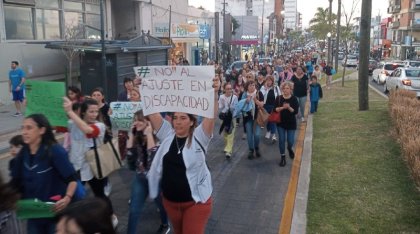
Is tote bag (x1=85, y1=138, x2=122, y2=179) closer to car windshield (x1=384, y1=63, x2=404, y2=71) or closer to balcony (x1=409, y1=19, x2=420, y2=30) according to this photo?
car windshield (x1=384, y1=63, x2=404, y2=71)

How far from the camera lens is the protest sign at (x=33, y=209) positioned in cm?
367

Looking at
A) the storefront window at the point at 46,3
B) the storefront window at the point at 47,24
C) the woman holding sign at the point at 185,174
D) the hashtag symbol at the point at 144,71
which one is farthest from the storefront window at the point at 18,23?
the woman holding sign at the point at 185,174

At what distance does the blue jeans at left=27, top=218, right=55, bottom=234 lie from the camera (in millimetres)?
3850

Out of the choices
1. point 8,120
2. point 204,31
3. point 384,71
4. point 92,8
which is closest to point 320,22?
point 204,31

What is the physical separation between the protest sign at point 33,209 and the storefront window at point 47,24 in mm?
19301

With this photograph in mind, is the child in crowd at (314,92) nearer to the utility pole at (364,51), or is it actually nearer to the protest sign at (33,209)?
the utility pole at (364,51)

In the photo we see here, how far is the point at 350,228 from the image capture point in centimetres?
538

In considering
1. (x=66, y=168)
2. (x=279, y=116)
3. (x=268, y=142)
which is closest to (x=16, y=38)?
(x=268, y=142)

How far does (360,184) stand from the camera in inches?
275

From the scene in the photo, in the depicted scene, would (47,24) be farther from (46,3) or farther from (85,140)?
(85,140)

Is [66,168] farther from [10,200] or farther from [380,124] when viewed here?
[380,124]

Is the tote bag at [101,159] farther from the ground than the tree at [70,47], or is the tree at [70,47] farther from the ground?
the tree at [70,47]

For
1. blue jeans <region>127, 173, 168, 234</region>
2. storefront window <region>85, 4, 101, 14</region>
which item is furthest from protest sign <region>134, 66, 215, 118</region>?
storefront window <region>85, 4, 101, 14</region>

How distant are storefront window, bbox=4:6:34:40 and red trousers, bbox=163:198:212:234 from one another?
1768 centimetres
